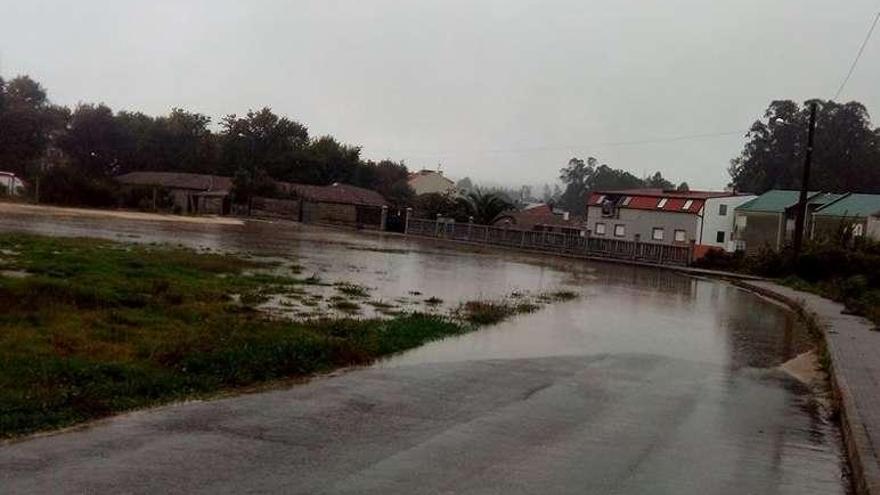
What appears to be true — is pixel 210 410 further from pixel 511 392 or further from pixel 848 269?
pixel 848 269

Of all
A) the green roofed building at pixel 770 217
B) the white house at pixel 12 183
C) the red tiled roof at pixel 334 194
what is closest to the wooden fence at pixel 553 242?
the green roofed building at pixel 770 217

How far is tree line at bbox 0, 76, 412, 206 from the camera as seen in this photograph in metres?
85.1

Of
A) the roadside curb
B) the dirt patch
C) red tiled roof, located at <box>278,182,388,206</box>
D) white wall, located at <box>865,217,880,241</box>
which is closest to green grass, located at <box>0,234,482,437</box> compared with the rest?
the dirt patch

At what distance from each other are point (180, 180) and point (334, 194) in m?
16.2

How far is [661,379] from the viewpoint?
12414mm

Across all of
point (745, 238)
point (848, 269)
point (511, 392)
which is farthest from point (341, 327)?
point (745, 238)

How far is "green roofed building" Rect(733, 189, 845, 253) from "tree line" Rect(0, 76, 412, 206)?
45.5 metres

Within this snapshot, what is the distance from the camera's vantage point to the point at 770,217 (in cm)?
6494

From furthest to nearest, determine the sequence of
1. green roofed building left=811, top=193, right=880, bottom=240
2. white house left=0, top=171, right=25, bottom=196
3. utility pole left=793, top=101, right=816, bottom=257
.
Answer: white house left=0, top=171, right=25, bottom=196
green roofed building left=811, top=193, right=880, bottom=240
utility pole left=793, top=101, right=816, bottom=257

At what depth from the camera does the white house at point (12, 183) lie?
7275cm

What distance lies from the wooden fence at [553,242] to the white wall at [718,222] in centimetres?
1456

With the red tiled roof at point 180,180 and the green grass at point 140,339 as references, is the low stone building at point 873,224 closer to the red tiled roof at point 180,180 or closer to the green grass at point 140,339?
the green grass at point 140,339

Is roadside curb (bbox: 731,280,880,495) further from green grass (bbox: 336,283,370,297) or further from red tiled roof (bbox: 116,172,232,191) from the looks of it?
red tiled roof (bbox: 116,172,232,191)

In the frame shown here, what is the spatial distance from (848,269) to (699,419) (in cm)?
3118
